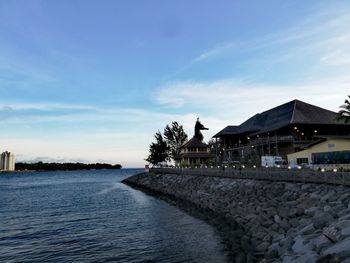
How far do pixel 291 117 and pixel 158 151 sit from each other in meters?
62.2

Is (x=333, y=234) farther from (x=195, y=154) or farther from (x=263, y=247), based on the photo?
(x=195, y=154)

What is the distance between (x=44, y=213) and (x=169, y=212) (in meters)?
14.9

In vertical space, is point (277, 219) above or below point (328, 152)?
below

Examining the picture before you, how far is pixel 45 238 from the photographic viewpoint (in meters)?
23.1

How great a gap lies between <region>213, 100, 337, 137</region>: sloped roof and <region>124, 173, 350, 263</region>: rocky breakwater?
24.8 metres

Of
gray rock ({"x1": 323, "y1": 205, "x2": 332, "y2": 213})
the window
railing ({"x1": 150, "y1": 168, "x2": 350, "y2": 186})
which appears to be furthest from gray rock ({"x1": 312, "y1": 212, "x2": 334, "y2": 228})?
the window

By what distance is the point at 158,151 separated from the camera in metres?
110

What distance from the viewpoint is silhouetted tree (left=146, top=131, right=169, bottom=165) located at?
110 meters

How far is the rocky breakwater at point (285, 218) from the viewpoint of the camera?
12.3m

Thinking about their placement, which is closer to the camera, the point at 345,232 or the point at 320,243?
the point at 345,232

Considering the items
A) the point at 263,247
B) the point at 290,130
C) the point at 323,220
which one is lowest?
the point at 263,247

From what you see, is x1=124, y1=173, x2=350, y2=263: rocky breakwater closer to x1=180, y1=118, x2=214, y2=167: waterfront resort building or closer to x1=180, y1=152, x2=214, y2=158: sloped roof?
x1=180, y1=152, x2=214, y2=158: sloped roof

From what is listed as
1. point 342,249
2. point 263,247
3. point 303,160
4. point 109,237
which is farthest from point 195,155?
point 342,249

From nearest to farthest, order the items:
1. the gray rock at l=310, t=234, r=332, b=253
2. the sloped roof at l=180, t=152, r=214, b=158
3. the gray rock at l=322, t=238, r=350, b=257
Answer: the gray rock at l=322, t=238, r=350, b=257 < the gray rock at l=310, t=234, r=332, b=253 < the sloped roof at l=180, t=152, r=214, b=158
